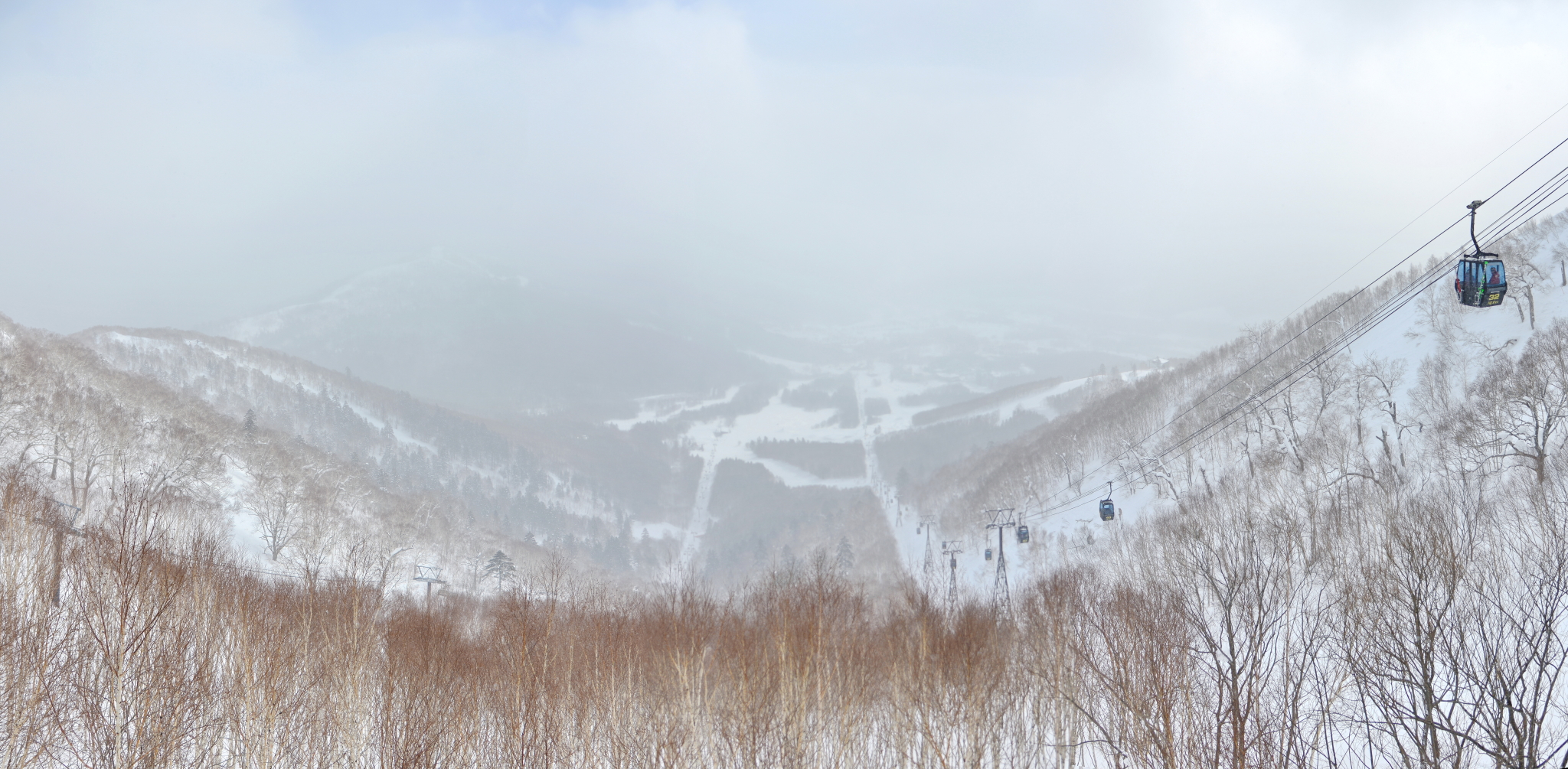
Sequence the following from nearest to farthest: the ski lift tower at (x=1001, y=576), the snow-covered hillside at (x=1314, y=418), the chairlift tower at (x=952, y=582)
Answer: the ski lift tower at (x=1001, y=576) → the chairlift tower at (x=952, y=582) → the snow-covered hillside at (x=1314, y=418)

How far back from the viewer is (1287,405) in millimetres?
74625

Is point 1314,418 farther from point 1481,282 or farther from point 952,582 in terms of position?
point 1481,282

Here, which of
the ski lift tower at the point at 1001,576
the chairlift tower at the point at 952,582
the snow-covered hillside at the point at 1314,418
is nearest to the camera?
the ski lift tower at the point at 1001,576

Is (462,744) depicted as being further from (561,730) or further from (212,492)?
(212,492)

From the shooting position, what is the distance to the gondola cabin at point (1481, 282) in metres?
14.2

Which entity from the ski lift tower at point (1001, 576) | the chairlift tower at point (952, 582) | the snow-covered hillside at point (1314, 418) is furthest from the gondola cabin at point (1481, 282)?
the snow-covered hillside at point (1314, 418)

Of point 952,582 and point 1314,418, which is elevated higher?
point 1314,418

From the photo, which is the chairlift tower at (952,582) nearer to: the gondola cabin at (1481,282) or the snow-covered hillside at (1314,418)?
the snow-covered hillside at (1314,418)

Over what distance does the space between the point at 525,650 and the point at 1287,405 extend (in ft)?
246

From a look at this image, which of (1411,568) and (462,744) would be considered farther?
(462,744)

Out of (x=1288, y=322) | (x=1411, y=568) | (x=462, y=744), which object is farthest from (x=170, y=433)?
(x=1288, y=322)

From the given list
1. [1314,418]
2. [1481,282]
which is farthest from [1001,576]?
[1314,418]

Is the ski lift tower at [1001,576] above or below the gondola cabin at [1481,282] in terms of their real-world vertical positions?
below

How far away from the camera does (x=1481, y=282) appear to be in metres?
14.5
